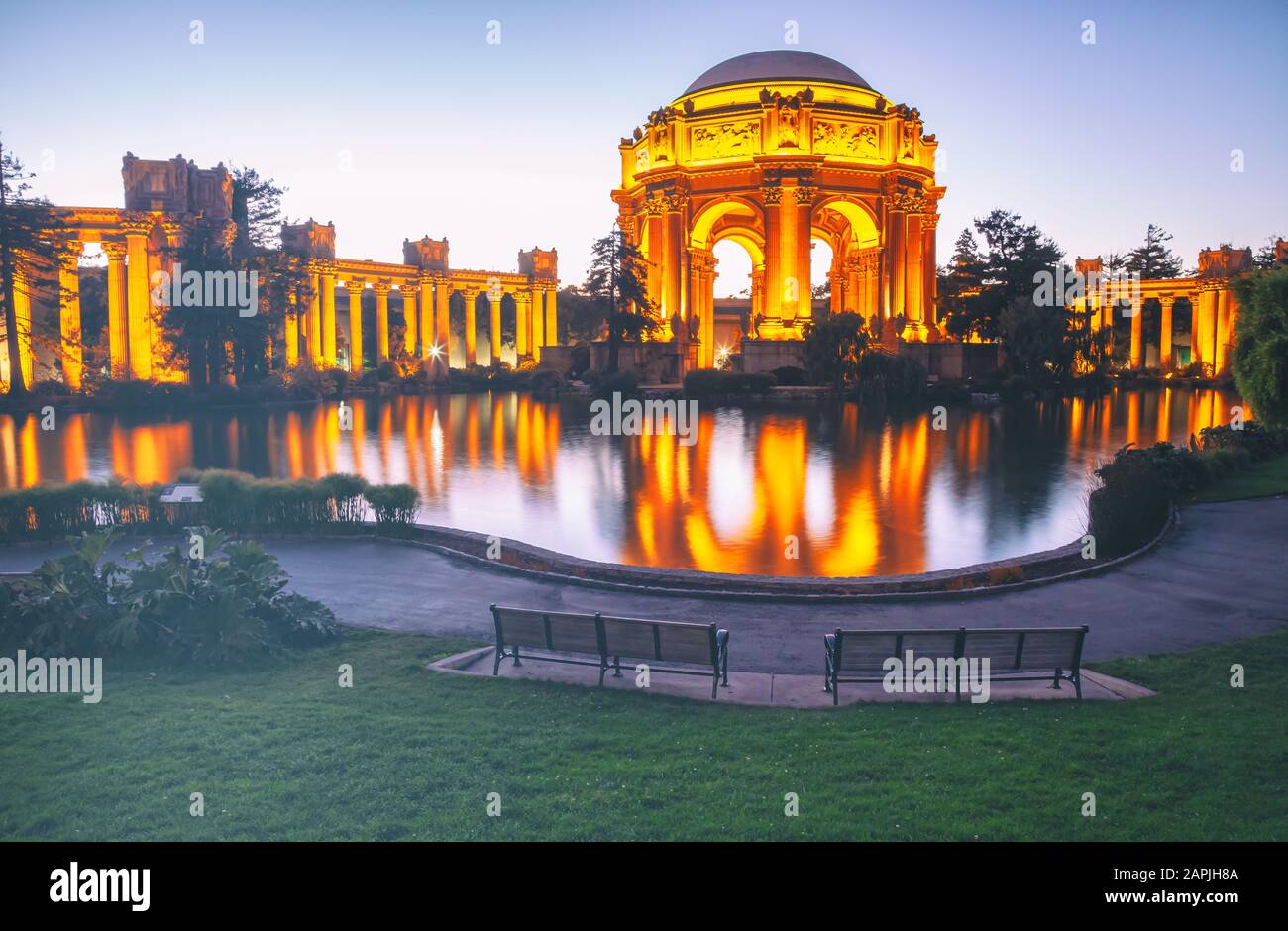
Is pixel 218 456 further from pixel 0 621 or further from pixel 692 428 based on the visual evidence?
pixel 0 621

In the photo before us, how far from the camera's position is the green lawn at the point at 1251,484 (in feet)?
67.8

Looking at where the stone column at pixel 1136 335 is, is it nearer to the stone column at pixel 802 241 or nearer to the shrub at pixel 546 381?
the stone column at pixel 802 241

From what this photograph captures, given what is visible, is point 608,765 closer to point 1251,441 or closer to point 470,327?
point 1251,441

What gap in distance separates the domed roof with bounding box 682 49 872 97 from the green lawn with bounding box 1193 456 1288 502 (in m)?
56.1

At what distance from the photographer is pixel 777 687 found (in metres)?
9.40

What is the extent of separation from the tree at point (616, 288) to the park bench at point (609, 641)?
54673 mm

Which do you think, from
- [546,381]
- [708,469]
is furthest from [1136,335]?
[708,469]

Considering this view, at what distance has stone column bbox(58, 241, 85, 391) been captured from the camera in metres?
56.1

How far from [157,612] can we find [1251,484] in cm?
2215

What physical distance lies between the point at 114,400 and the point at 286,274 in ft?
59.4

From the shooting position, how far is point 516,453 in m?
31.3

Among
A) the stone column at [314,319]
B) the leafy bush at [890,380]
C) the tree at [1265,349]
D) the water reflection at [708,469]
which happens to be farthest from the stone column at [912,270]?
the tree at [1265,349]

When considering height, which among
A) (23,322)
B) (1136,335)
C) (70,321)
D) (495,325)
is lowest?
(23,322)

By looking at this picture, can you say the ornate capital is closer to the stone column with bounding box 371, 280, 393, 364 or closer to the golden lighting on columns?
the stone column with bounding box 371, 280, 393, 364
